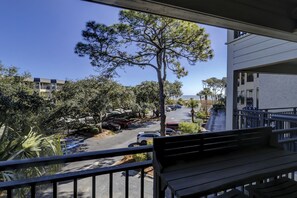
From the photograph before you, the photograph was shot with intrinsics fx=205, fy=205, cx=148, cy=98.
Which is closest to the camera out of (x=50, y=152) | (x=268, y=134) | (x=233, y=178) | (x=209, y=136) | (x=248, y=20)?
(x=233, y=178)

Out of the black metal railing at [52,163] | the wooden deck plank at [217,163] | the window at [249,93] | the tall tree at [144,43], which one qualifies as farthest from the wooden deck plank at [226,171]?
the window at [249,93]

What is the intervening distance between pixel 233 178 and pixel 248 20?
1175mm

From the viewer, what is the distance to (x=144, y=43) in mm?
9914

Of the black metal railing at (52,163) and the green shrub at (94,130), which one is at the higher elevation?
the black metal railing at (52,163)

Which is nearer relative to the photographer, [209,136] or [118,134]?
[209,136]

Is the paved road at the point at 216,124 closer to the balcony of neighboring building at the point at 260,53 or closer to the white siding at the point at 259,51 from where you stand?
the balcony of neighboring building at the point at 260,53

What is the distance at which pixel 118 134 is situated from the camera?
52.7ft

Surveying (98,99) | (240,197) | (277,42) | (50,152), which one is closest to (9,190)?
(240,197)

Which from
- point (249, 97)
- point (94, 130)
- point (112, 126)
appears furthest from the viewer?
point (112, 126)

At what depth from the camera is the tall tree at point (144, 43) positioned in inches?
353

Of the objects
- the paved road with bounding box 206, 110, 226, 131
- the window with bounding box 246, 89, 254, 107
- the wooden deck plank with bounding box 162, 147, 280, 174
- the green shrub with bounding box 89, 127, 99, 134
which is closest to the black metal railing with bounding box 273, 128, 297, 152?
the wooden deck plank with bounding box 162, 147, 280, 174

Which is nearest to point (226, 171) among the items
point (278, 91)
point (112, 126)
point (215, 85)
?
point (278, 91)

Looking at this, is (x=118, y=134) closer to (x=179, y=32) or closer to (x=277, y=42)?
(x=179, y=32)

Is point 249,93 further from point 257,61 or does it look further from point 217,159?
point 217,159
